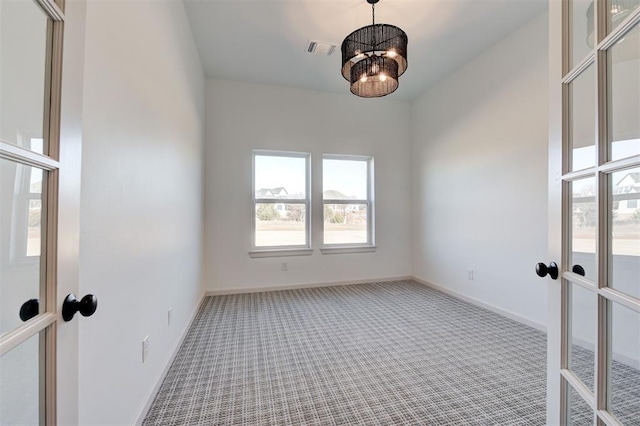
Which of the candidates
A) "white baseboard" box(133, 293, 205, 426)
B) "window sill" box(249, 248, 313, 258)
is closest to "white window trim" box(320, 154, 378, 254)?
"window sill" box(249, 248, 313, 258)

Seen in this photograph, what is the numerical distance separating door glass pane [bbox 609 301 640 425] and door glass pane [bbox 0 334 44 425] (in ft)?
4.70

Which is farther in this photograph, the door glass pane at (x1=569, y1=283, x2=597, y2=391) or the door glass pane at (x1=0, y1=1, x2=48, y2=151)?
the door glass pane at (x1=569, y1=283, x2=597, y2=391)

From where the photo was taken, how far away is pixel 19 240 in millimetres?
571

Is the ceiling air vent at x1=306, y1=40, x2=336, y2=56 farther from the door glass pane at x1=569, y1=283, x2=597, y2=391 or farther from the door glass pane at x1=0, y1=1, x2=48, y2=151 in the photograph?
the door glass pane at x1=569, y1=283, x2=597, y2=391

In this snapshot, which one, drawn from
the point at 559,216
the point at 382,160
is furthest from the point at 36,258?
the point at 382,160

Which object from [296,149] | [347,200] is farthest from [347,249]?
[296,149]

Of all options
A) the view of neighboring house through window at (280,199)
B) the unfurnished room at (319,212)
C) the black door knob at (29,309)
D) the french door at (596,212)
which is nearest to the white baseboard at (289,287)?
the unfurnished room at (319,212)

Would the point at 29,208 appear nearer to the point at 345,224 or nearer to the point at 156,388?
the point at 156,388

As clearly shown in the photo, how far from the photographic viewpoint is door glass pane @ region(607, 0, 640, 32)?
28.5 inches

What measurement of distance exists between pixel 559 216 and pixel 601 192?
0.83 ft

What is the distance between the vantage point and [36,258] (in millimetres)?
613

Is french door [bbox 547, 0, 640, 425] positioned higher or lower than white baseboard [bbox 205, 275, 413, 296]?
higher

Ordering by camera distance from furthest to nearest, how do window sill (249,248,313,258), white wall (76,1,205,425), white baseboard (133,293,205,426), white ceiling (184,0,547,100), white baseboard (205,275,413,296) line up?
window sill (249,248,313,258) → white baseboard (205,275,413,296) → white ceiling (184,0,547,100) → white baseboard (133,293,205,426) → white wall (76,1,205,425)

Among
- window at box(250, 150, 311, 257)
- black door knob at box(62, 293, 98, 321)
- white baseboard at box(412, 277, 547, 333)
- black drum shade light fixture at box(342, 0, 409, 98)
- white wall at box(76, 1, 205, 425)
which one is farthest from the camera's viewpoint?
window at box(250, 150, 311, 257)
